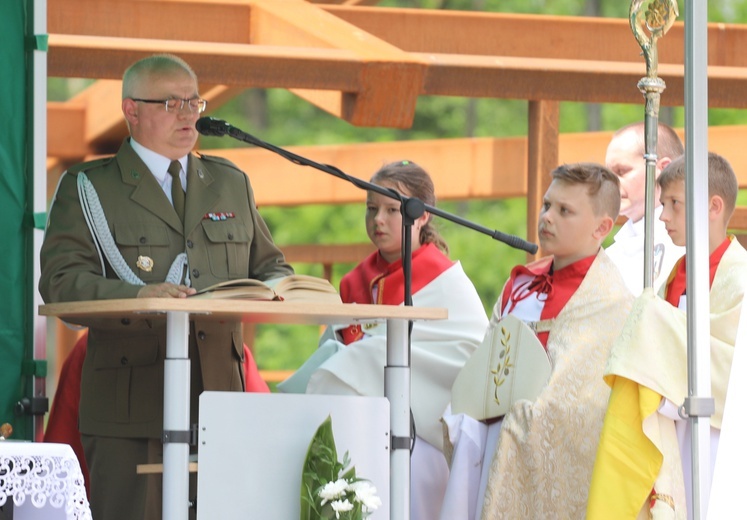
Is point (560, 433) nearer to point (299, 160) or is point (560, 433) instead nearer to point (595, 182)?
point (595, 182)

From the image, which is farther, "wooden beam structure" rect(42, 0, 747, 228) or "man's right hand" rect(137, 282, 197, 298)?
"wooden beam structure" rect(42, 0, 747, 228)

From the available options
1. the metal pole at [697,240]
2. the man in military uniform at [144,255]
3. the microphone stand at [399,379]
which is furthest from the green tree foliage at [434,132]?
the metal pole at [697,240]

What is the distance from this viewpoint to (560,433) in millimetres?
4605

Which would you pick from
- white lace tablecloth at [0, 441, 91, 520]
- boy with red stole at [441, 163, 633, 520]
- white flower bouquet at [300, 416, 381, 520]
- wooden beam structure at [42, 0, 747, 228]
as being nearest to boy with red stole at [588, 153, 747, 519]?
boy with red stole at [441, 163, 633, 520]

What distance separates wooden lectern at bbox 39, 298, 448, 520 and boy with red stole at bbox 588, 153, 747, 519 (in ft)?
2.04

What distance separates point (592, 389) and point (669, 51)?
11.1 ft

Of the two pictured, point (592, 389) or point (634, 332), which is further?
point (592, 389)

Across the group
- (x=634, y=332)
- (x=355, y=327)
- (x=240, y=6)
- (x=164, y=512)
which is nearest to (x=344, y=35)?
(x=240, y=6)

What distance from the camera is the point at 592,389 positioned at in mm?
4602

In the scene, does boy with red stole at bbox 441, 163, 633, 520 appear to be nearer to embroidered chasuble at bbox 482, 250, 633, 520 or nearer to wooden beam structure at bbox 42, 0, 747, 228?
embroidered chasuble at bbox 482, 250, 633, 520

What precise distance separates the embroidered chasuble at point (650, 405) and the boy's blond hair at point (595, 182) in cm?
63

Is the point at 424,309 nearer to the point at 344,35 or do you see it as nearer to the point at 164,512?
the point at 164,512

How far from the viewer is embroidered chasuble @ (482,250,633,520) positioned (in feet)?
15.0

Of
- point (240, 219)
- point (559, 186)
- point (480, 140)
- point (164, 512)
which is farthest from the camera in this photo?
point (480, 140)
